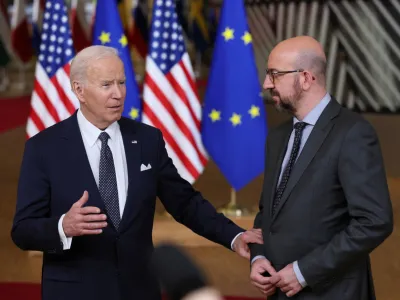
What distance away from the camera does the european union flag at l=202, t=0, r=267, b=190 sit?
708cm

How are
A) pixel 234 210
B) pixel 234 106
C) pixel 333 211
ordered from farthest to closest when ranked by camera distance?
pixel 234 210, pixel 234 106, pixel 333 211

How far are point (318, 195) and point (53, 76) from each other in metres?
4.30

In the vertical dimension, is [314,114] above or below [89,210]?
above

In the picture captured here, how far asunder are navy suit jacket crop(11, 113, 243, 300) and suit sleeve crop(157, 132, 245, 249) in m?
0.10

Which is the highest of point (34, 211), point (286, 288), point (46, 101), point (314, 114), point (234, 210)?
point (314, 114)

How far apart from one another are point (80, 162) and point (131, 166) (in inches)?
7.4

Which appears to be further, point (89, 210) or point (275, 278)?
point (275, 278)

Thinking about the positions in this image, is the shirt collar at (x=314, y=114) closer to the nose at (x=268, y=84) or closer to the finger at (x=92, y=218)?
the nose at (x=268, y=84)

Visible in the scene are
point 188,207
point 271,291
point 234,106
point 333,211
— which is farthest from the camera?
point 234,106

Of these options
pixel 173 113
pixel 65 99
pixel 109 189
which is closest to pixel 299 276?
pixel 109 189

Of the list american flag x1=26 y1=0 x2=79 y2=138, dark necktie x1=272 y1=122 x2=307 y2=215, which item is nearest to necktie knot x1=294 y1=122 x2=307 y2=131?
dark necktie x1=272 y1=122 x2=307 y2=215

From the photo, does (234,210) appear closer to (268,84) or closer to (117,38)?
(117,38)

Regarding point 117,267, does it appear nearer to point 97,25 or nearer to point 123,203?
point 123,203

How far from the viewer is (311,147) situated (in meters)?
2.90
